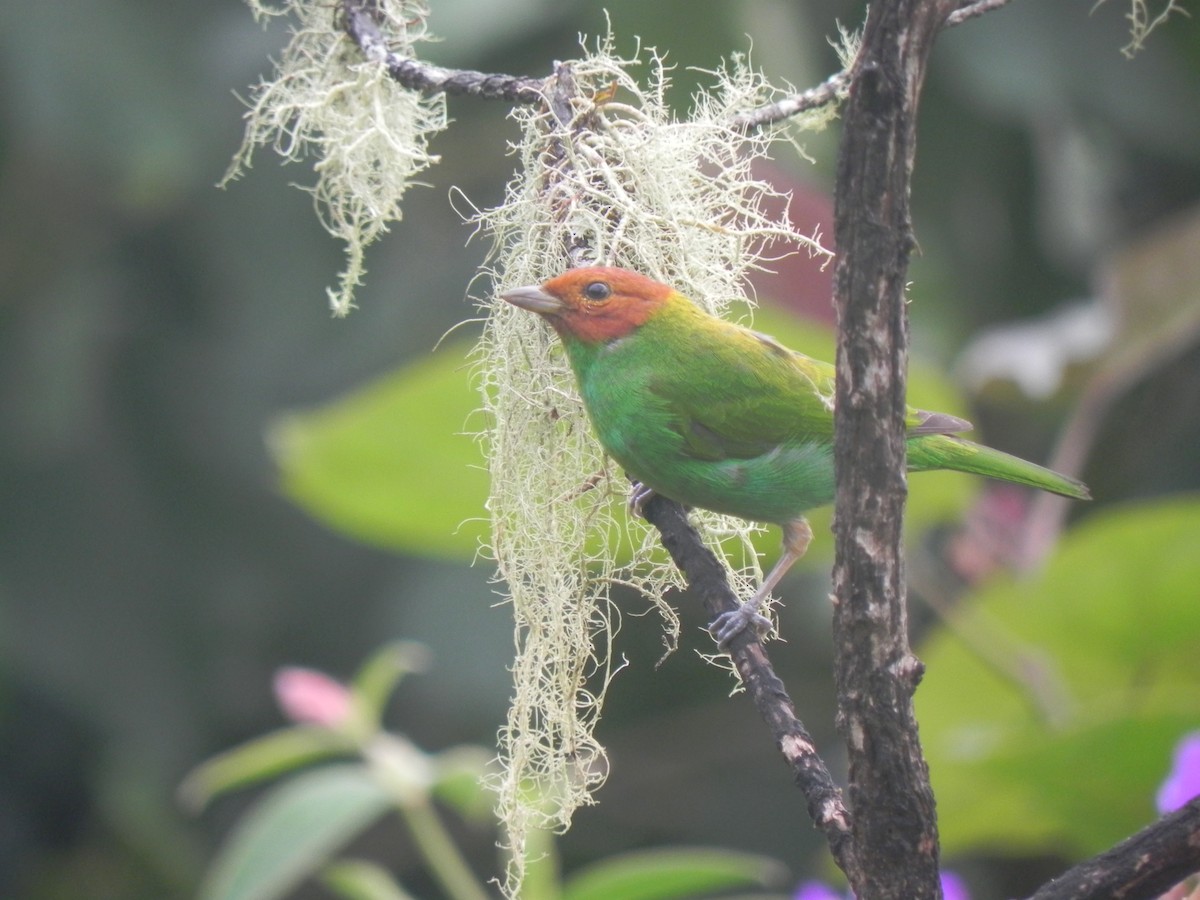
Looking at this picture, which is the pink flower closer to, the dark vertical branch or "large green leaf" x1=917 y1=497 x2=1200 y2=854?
"large green leaf" x1=917 y1=497 x2=1200 y2=854

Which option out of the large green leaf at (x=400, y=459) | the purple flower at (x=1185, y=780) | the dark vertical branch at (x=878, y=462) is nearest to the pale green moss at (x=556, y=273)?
the dark vertical branch at (x=878, y=462)

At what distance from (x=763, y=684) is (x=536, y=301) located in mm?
674

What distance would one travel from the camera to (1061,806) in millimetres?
2998

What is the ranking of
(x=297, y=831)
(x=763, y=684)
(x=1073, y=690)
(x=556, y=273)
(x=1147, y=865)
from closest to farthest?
(x=1147, y=865) → (x=763, y=684) → (x=556, y=273) → (x=297, y=831) → (x=1073, y=690)

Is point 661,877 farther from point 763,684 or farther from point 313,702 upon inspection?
point 763,684

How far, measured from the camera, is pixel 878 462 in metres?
1.33

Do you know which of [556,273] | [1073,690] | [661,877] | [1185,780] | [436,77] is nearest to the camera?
[1185,780]

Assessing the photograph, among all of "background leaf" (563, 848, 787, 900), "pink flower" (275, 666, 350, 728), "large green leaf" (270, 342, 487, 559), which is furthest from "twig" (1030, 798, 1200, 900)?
"large green leaf" (270, 342, 487, 559)

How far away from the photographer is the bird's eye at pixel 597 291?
2.03 m

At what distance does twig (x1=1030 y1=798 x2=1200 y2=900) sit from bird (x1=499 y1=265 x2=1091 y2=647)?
0.74 m

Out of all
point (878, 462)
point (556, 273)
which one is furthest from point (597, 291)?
point (878, 462)

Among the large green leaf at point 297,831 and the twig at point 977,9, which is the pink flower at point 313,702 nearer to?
the large green leaf at point 297,831

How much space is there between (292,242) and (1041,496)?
9.01 ft

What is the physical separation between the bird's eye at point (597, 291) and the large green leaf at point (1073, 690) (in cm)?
136
